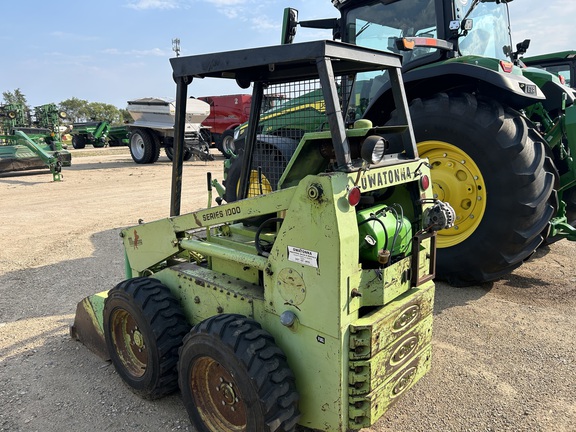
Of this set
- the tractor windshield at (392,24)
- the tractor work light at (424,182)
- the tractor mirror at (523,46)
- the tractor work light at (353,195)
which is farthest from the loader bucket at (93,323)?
the tractor mirror at (523,46)

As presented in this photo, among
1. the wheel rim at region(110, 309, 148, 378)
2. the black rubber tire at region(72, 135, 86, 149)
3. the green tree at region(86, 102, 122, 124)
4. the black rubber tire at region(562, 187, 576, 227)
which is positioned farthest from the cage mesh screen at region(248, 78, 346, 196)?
the green tree at region(86, 102, 122, 124)

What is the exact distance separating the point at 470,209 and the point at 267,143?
2.09 meters

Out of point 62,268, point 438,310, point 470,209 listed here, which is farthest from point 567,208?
point 62,268

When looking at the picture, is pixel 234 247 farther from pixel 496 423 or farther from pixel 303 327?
pixel 496 423

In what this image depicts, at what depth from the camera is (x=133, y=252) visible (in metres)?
3.41

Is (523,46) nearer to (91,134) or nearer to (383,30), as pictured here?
(383,30)

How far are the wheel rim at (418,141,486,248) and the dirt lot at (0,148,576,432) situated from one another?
610mm

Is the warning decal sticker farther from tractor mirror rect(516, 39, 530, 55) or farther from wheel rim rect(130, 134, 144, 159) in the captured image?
wheel rim rect(130, 134, 144, 159)

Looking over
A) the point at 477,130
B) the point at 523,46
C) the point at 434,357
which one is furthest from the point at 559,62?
the point at 434,357

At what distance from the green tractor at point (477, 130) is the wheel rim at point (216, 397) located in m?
1.47

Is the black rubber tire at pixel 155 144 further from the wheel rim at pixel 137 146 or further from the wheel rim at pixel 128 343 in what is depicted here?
the wheel rim at pixel 128 343

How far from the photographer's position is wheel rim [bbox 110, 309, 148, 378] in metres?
2.92

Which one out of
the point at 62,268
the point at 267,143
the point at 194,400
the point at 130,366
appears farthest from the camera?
the point at 62,268

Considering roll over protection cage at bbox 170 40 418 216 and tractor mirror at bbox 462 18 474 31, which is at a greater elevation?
tractor mirror at bbox 462 18 474 31
